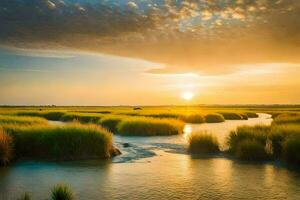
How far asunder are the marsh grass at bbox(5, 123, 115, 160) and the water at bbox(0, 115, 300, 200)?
4.99 feet

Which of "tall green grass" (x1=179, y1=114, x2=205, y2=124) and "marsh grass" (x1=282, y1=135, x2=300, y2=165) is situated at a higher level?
"tall green grass" (x1=179, y1=114, x2=205, y2=124)

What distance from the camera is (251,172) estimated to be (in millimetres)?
21750

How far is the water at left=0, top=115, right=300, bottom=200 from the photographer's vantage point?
661 inches

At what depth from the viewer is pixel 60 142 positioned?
2588 cm

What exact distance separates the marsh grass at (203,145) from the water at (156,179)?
361 cm

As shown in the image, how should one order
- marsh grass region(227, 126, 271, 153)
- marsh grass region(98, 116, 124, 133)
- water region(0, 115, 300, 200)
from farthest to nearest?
marsh grass region(98, 116, 124, 133) < marsh grass region(227, 126, 271, 153) < water region(0, 115, 300, 200)

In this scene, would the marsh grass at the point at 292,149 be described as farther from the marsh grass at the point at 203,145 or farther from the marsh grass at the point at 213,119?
the marsh grass at the point at 213,119

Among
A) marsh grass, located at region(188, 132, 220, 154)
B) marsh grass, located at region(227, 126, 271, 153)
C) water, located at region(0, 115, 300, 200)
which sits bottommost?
water, located at region(0, 115, 300, 200)

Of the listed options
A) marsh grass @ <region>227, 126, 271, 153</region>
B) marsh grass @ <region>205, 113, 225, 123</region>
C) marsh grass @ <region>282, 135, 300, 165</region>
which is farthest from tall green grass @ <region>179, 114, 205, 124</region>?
marsh grass @ <region>282, 135, 300, 165</region>

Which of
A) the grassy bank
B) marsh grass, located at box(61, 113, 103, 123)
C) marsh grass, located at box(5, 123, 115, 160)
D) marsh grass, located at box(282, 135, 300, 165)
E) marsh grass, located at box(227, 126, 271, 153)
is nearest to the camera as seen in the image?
marsh grass, located at box(282, 135, 300, 165)

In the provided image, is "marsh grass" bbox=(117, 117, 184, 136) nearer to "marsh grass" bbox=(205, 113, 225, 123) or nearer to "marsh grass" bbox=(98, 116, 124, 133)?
"marsh grass" bbox=(98, 116, 124, 133)

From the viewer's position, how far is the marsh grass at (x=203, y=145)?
30.2 meters

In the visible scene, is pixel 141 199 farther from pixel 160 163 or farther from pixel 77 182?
pixel 160 163

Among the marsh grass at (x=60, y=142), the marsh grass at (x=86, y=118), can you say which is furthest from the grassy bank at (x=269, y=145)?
the marsh grass at (x=86, y=118)
